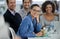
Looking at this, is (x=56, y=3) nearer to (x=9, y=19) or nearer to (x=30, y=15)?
(x=30, y=15)

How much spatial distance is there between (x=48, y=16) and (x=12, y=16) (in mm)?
376

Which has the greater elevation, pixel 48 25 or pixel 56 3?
pixel 56 3

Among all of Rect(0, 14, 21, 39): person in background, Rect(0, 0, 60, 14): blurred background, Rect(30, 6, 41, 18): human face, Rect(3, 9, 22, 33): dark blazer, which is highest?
Rect(0, 0, 60, 14): blurred background

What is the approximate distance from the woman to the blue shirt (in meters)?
0.08

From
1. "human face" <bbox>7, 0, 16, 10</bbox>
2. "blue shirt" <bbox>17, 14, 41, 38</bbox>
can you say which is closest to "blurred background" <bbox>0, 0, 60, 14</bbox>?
"human face" <bbox>7, 0, 16, 10</bbox>

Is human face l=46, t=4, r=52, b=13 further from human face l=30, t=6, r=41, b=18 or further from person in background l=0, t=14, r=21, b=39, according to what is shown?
person in background l=0, t=14, r=21, b=39

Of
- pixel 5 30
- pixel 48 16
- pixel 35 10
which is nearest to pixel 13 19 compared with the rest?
pixel 5 30

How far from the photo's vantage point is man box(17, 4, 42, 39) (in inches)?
134

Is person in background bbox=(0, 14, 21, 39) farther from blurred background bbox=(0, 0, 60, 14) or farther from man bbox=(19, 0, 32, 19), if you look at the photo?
man bbox=(19, 0, 32, 19)

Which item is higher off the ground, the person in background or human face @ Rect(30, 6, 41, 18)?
human face @ Rect(30, 6, 41, 18)

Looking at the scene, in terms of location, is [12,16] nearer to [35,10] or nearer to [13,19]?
[13,19]

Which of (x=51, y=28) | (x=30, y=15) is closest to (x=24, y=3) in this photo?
(x=30, y=15)

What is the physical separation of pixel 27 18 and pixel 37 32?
7.1 inches

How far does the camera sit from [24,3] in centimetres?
340
